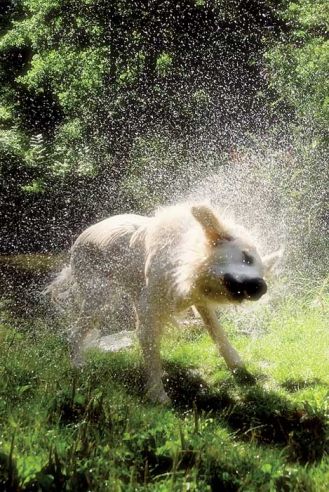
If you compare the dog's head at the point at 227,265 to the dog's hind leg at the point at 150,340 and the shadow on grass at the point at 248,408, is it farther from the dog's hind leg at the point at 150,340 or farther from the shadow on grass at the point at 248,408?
the shadow on grass at the point at 248,408

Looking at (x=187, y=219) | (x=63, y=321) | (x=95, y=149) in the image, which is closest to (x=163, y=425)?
(x=187, y=219)

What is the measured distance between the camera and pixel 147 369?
4914 millimetres

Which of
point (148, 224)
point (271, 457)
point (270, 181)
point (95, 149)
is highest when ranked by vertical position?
point (148, 224)

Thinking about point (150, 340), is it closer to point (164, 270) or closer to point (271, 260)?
point (164, 270)

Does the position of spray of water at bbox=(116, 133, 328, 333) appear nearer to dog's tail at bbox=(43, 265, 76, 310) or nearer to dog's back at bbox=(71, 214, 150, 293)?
dog's back at bbox=(71, 214, 150, 293)

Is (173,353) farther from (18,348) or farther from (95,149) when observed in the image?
(95,149)

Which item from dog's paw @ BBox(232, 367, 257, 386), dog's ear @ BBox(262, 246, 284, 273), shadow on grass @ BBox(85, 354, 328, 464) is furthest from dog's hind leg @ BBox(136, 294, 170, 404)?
dog's ear @ BBox(262, 246, 284, 273)

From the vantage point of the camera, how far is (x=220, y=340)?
17.8ft

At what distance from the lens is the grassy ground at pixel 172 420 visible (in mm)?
2941

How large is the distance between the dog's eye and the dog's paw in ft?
4.95

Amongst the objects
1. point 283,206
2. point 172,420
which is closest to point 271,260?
point 172,420

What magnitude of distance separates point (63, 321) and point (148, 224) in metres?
2.31

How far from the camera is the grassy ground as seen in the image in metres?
2.94

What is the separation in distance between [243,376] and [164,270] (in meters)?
1.38
